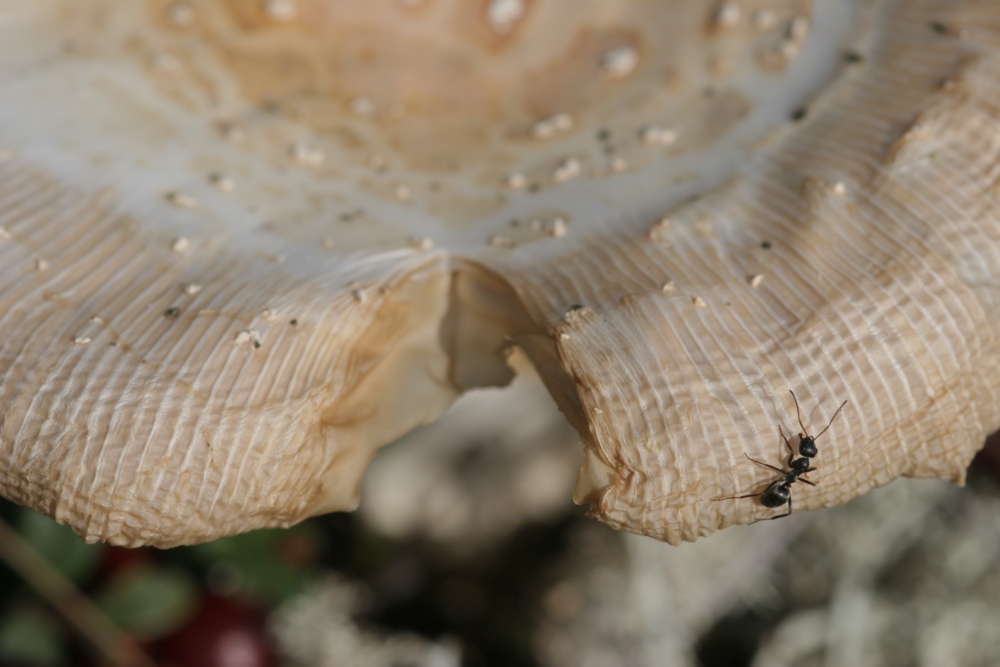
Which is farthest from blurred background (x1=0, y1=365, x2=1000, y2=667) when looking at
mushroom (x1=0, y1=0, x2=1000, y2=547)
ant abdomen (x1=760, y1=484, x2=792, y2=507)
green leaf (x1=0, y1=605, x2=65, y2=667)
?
ant abdomen (x1=760, y1=484, x2=792, y2=507)

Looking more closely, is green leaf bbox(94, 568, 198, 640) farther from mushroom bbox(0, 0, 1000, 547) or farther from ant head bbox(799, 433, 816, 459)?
ant head bbox(799, 433, 816, 459)

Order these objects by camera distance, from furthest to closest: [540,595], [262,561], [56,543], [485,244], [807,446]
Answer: [540,595], [262,561], [56,543], [485,244], [807,446]

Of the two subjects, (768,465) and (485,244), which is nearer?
(768,465)

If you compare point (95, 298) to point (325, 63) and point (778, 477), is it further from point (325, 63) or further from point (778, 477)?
point (778, 477)

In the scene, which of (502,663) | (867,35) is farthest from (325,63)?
(502,663)

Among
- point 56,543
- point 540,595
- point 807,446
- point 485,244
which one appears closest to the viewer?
point 807,446

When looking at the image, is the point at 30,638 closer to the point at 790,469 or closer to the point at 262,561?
the point at 262,561

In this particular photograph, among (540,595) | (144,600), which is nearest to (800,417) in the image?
(540,595)
